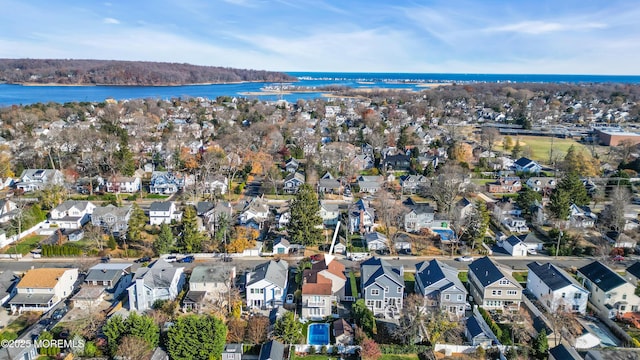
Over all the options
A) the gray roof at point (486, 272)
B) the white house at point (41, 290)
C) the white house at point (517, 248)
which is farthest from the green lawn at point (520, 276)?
the white house at point (41, 290)

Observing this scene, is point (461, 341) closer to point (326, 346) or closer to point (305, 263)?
point (326, 346)

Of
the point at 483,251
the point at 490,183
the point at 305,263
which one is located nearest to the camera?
the point at 305,263

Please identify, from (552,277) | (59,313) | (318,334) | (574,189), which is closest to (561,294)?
(552,277)

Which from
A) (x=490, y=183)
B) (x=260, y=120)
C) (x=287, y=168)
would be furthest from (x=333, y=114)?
(x=490, y=183)

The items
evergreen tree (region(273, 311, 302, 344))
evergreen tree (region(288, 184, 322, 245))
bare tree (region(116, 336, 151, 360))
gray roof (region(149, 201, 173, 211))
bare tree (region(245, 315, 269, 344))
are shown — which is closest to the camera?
bare tree (region(116, 336, 151, 360))

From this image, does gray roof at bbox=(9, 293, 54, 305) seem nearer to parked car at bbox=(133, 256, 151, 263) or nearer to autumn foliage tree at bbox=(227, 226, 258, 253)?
parked car at bbox=(133, 256, 151, 263)

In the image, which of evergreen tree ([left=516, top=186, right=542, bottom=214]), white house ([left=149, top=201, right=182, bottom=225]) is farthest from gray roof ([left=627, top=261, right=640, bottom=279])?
white house ([left=149, top=201, right=182, bottom=225])

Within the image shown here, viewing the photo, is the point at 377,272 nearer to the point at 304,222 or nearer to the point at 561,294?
the point at 304,222
